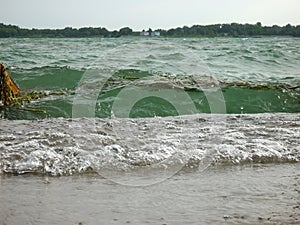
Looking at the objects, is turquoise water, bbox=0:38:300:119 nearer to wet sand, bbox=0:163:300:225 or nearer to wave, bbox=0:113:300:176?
wave, bbox=0:113:300:176

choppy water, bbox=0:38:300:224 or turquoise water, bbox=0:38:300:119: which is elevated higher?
turquoise water, bbox=0:38:300:119

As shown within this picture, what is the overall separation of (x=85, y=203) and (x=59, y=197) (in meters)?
0.27

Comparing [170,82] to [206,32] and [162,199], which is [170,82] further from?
[206,32]

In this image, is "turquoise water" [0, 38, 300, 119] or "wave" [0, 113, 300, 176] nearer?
"wave" [0, 113, 300, 176]

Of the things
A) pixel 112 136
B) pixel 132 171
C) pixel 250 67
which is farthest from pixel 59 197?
pixel 250 67

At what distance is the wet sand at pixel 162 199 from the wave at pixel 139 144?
0.32 m

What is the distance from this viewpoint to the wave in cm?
445

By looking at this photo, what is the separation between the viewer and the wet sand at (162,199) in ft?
9.86

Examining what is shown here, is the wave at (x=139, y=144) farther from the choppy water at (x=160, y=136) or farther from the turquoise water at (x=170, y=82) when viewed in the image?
the turquoise water at (x=170, y=82)

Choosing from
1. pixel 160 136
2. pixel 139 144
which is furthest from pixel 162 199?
pixel 160 136

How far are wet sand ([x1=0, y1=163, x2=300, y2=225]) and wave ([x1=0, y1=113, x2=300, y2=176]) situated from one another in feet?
1.05

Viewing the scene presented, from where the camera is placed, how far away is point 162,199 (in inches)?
135

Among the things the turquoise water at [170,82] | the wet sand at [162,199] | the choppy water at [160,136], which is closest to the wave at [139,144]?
the choppy water at [160,136]

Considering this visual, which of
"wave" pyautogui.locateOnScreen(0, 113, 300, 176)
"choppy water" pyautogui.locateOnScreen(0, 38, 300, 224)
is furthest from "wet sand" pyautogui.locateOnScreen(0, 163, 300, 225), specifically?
"wave" pyautogui.locateOnScreen(0, 113, 300, 176)
